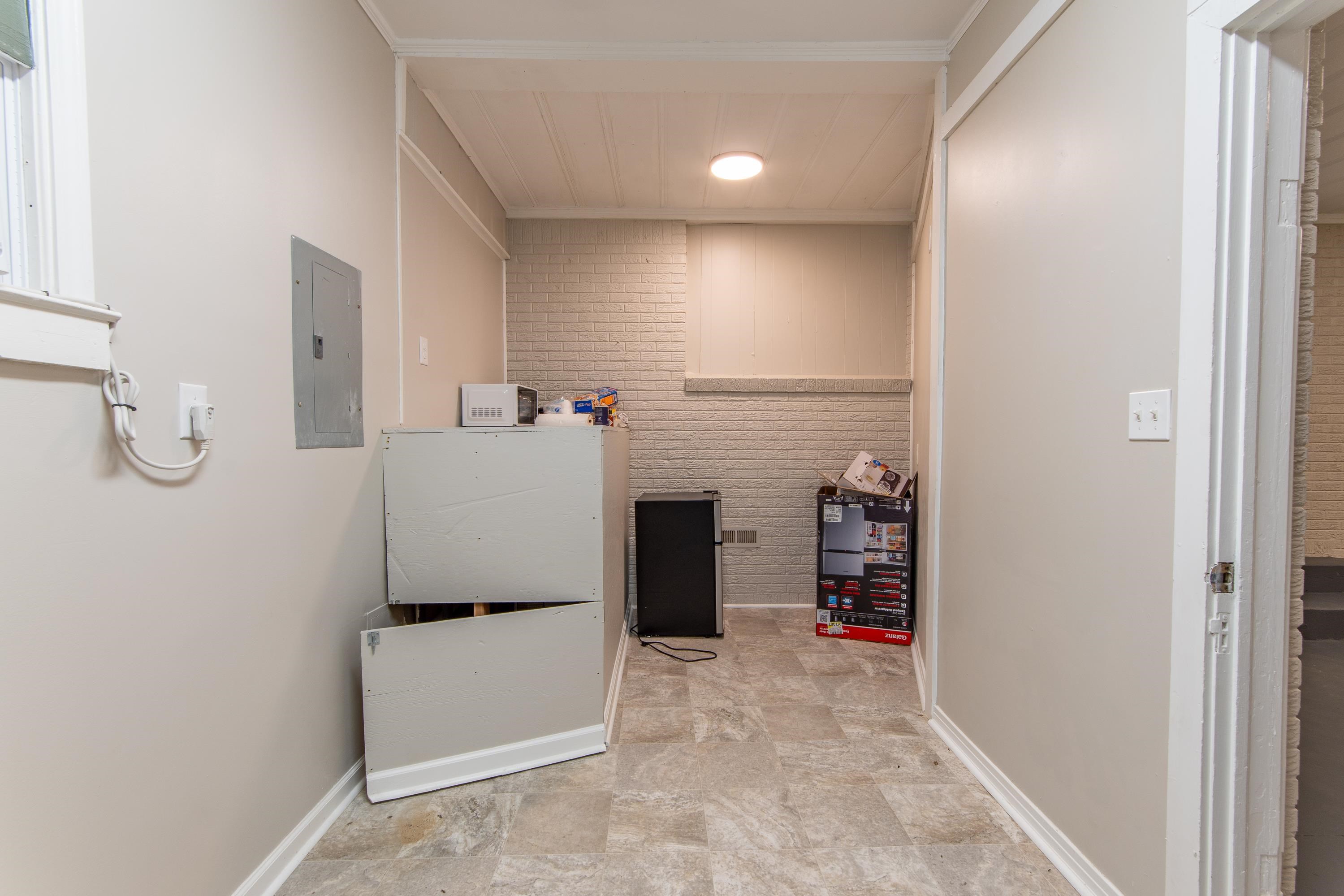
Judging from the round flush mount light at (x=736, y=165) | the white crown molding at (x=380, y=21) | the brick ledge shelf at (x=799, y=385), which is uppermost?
the white crown molding at (x=380, y=21)

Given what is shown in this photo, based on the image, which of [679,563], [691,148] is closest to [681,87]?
[691,148]

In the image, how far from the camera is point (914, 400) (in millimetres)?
3598

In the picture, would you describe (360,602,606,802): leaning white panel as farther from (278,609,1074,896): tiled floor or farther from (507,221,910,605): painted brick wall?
(507,221,910,605): painted brick wall

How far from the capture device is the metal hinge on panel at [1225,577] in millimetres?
1099

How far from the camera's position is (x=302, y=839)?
155 centimetres

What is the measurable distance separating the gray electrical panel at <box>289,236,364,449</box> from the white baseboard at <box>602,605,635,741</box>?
123 centimetres

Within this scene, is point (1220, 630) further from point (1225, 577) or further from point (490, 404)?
point (490, 404)

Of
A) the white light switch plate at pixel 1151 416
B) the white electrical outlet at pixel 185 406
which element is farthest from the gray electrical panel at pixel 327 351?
the white light switch plate at pixel 1151 416

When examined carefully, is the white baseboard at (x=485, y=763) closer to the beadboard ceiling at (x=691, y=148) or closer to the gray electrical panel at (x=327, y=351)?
the gray electrical panel at (x=327, y=351)

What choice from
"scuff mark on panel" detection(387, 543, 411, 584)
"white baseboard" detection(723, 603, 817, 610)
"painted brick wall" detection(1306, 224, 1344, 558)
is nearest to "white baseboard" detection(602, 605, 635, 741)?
"white baseboard" detection(723, 603, 817, 610)

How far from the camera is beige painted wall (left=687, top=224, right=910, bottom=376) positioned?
12.3 feet

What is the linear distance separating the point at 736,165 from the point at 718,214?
699 millimetres

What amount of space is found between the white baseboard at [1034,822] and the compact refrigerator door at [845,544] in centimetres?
113

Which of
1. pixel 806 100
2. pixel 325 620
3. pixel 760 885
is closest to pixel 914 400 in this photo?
pixel 806 100
